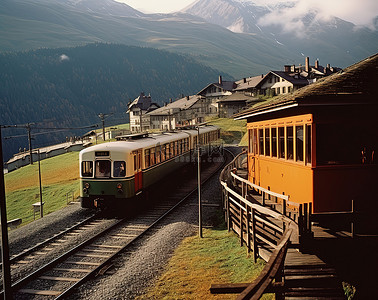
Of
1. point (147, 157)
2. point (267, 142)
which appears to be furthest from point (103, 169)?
point (267, 142)

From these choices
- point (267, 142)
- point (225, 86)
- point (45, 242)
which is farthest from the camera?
point (225, 86)

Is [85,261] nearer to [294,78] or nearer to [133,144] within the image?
[133,144]

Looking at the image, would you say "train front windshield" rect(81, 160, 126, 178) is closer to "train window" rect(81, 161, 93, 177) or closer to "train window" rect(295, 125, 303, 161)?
"train window" rect(81, 161, 93, 177)

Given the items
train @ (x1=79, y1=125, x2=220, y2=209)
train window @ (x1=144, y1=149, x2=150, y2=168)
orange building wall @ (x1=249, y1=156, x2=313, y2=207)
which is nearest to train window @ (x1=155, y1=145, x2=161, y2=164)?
train window @ (x1=144, y1=149, x2=150, y2=168)

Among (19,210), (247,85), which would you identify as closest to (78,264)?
(19,210)

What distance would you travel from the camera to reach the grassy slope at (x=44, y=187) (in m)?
37.0

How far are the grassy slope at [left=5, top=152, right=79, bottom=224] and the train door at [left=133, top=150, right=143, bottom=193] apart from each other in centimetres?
1561

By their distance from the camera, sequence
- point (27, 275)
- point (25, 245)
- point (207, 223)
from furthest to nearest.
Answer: point (207, 223), point (25, 245), point (27, 275)

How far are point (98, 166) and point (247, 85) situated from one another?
78864 mm

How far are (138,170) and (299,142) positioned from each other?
10.4 m

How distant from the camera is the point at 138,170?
20.1 meters

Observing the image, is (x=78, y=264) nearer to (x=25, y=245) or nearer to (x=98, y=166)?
(x=25, y=245)

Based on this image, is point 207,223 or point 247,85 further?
point 247,85

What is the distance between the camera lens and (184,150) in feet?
96.7
